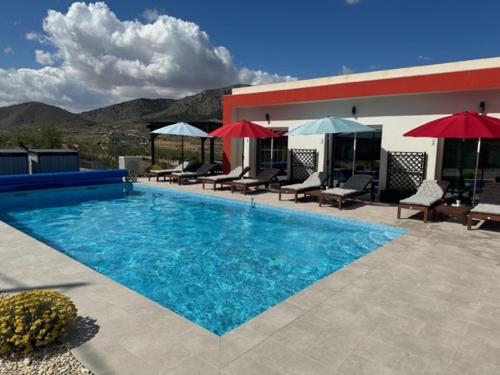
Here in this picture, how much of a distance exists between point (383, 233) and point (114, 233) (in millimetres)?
6842

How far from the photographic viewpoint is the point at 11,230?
301 inches

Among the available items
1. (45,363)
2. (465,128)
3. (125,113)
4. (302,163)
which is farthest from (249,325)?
(125,113)

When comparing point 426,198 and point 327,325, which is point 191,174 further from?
point 327,325

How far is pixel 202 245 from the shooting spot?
827cm

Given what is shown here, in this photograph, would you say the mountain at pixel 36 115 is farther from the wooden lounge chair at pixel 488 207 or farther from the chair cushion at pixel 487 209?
the chair cushion at pixel 487 209

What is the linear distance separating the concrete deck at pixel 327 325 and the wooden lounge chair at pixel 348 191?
4.83m

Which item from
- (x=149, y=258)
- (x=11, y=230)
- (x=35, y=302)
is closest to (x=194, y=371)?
(x=35, y=302)

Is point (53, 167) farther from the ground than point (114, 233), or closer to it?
farther from the ground

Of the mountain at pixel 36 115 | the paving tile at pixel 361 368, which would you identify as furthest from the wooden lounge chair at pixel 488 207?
the mountain at pixel 36 115

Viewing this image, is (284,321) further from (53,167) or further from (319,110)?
(53,167)

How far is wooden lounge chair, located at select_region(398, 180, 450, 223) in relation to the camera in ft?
30.0

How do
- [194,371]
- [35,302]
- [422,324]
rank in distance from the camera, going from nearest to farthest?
[194,371], [35,302], [422,324]

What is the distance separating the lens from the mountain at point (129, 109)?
121 metres

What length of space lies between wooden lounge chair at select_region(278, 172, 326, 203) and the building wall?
1.62 metres
